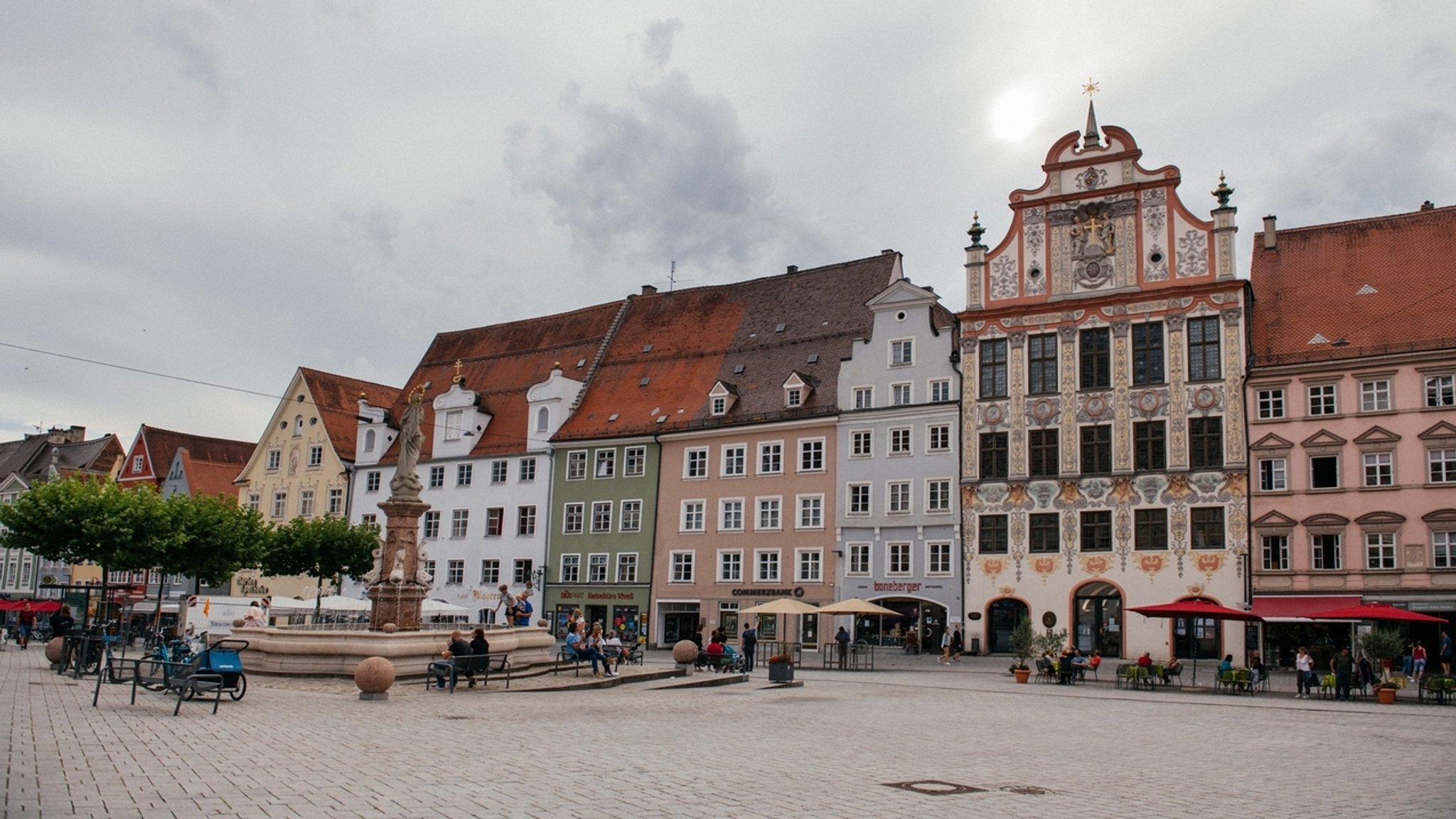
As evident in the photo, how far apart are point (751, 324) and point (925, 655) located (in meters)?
19.2

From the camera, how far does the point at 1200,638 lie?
42.3 meters

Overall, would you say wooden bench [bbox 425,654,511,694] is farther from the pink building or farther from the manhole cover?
the pink building

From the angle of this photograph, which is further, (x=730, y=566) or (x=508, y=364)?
(x=508, y=364)

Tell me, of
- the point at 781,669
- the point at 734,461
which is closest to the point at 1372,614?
the point at 781,669

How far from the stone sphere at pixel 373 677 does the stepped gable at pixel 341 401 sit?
46291 millimetres

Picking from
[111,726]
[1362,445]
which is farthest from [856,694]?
[1362,445]

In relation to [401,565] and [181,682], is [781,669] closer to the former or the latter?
[401,565]

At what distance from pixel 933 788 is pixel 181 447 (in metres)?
74.8

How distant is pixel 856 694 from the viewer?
26953 millimetres

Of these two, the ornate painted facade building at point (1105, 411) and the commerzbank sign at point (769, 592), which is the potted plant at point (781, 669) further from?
the commerzbank sign at point (769, 592)

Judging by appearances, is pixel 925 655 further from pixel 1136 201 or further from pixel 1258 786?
pixel 1258 786

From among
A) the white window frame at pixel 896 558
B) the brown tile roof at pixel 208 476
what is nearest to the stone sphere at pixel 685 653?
the white window frame at pixel 896 558

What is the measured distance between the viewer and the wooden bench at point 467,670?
24.5 meters

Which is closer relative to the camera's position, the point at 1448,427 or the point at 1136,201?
the point at 1448,427
